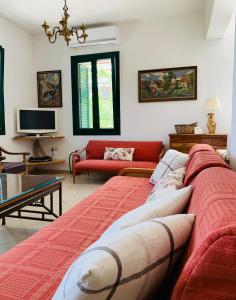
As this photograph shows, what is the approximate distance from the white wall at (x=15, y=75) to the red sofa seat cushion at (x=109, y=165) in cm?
148

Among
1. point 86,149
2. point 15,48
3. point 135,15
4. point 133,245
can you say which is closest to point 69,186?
point 86,149

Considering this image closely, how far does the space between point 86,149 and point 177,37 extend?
8.64 ft

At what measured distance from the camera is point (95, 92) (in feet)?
16.7

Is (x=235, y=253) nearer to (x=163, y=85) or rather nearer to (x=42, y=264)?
(x=42, y=264)

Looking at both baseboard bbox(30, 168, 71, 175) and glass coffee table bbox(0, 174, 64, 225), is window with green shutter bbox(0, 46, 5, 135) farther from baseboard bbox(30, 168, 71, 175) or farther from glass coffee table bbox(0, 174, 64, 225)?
glass coffee table bbox(0, 174, 64, 225)

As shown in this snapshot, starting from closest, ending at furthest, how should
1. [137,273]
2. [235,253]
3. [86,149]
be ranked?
1. [235,253]
2. [137,273]
3. [86,149]

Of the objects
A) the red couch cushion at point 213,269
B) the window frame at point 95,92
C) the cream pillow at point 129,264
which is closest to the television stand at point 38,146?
the window frame at point 95,92

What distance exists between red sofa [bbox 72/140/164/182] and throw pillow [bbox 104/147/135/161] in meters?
0.10

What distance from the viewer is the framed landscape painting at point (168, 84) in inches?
179

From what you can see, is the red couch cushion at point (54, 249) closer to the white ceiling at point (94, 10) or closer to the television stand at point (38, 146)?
the television stand at point (38, 146)

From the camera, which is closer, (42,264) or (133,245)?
A: (133,245)

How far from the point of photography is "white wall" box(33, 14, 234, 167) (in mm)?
4414

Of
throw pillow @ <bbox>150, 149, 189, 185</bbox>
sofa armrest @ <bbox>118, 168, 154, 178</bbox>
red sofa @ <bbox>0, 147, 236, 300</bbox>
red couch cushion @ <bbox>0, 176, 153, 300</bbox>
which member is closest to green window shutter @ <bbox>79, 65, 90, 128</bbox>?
sofa armrest @ <bbox>118, 168, 154, 178</bbox>

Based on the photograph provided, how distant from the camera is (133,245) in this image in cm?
64
